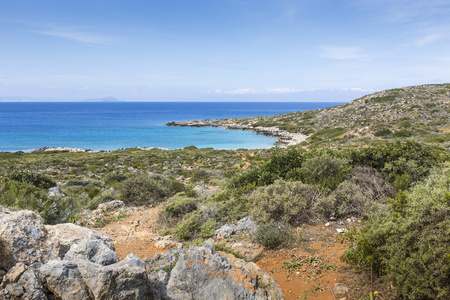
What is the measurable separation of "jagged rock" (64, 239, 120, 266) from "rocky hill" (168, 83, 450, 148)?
35.9 m

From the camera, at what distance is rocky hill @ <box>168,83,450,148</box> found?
3944cm

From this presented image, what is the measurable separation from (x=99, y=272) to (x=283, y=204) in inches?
194

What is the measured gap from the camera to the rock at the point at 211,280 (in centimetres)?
399

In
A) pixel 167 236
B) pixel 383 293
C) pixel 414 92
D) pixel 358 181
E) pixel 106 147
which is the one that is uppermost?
pixel 414 92

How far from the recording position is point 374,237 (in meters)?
4.70

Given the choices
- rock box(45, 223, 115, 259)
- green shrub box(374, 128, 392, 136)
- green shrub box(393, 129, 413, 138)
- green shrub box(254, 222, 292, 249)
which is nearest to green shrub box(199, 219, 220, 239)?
green shrub box(254, 222, 292, 249)

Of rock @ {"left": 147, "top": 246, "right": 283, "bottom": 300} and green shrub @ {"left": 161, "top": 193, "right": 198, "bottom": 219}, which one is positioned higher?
rock @ {"left": 147, "top": 246, "right": 283, "bottom": 300}

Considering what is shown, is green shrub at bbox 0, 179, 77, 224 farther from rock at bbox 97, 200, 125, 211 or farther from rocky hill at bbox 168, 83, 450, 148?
rocky hill at bbox 168, 83, 450, 148

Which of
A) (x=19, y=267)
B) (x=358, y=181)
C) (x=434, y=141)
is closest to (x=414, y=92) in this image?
(x=434, y=141)

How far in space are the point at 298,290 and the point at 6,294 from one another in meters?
4.16

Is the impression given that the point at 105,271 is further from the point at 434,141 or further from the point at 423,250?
the point at 434,141

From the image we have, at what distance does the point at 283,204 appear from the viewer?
7.32m

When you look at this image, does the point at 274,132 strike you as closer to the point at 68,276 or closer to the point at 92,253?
the point at 92,253

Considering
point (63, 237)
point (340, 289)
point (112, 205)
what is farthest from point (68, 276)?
point (112, 205)
